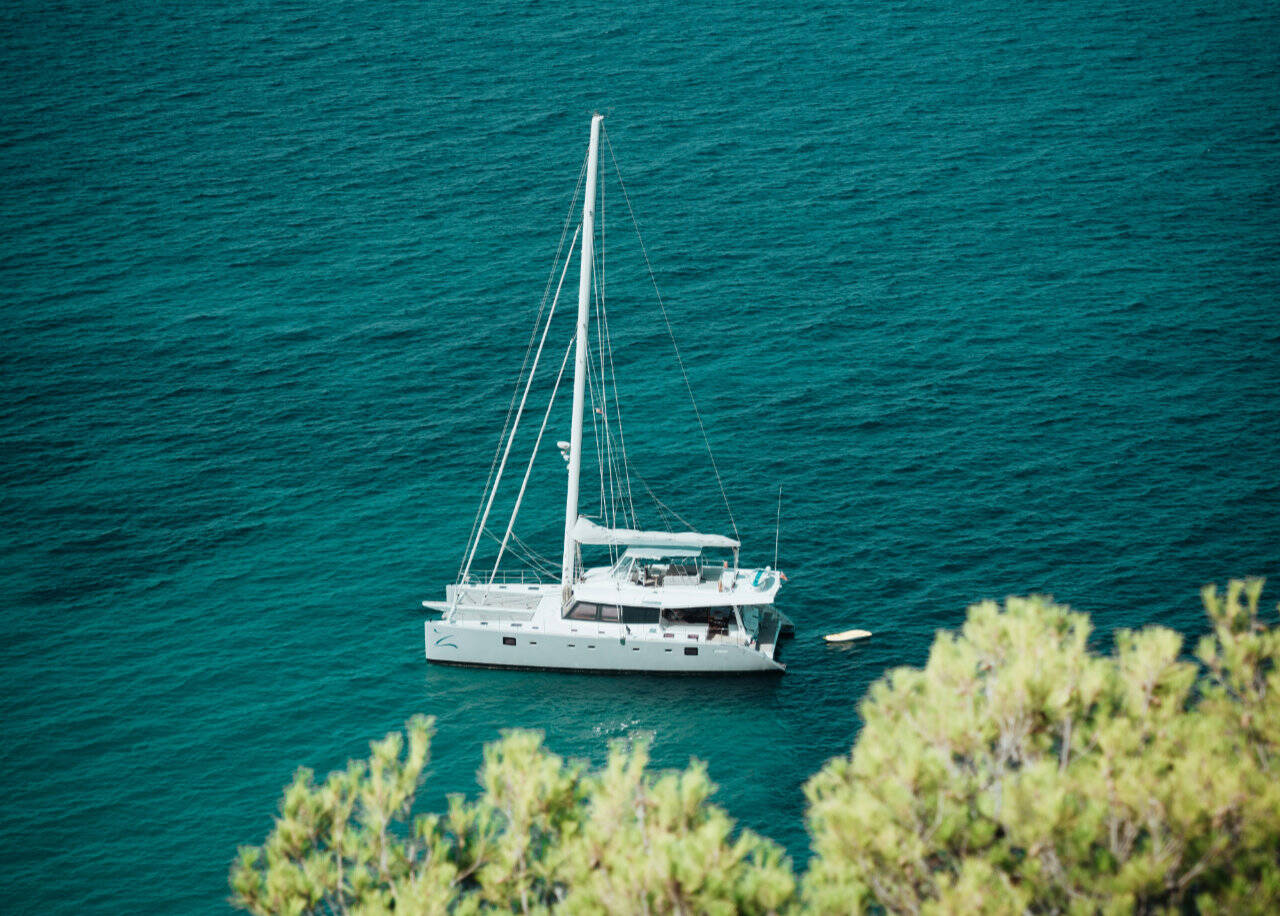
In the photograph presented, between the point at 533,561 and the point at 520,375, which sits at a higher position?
the point at 520,375

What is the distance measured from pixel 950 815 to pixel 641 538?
38.0 meters

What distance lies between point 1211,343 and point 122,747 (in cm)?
6784

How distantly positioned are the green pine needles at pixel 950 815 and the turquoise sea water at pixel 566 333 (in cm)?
2263

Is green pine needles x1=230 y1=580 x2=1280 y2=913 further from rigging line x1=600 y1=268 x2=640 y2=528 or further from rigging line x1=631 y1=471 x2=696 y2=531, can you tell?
rigging line x1=600 y1=268 x2=640 y2=528

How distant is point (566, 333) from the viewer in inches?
3725

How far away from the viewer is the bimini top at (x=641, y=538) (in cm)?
6775

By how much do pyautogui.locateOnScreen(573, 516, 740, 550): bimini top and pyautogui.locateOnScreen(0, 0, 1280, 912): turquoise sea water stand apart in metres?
5.85

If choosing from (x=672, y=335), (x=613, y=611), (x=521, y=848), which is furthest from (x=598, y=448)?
(x=521, y=848)

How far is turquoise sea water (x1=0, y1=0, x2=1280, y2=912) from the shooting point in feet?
210

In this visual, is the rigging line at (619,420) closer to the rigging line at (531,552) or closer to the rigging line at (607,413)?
the rigging line at (607,413)

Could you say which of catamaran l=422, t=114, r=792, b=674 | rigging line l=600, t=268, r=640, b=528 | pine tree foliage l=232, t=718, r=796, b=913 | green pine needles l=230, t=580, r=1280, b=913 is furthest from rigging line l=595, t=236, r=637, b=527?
green pine needles l=230, t=580, r=1280, b=913

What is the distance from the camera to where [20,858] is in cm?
5497

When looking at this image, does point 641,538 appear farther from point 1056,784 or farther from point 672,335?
point 1056,784

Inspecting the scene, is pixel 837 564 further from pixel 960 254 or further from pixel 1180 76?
pixel 1180 76
